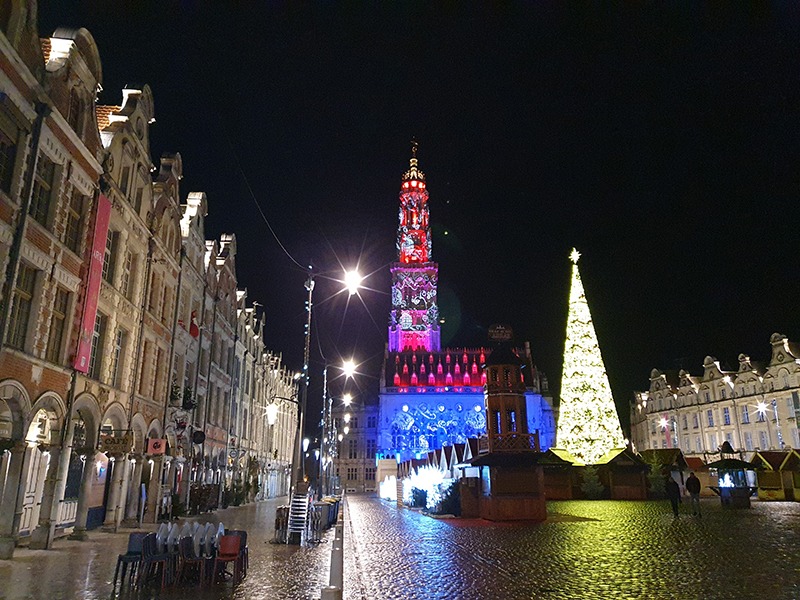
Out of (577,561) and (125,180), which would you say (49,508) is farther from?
(577,561)

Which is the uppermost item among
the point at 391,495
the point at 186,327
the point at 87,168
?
the point at 87,168

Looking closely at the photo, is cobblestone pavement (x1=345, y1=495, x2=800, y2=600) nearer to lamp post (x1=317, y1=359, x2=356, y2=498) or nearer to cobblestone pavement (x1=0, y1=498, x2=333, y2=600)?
cobblestone pavement (x1=0, y1=498, x2=333, y2=600)

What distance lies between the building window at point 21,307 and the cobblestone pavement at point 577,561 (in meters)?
10.3

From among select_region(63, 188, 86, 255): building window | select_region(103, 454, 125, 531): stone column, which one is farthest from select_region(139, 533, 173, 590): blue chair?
select_region(103, 454, 125, 531): stone column

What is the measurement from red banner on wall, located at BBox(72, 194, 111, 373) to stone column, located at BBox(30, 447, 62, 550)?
2666 millimetres

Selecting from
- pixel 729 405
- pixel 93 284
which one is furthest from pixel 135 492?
pixel 729 405

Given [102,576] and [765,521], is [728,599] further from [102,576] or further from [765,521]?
[765,521]

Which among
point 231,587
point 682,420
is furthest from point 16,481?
point 682,420

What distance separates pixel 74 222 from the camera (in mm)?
18078

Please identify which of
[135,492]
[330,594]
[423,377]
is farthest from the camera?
[423,377]

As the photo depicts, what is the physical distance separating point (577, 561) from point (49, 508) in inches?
549

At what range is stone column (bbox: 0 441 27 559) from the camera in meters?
14.3

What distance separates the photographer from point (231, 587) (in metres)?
10.6

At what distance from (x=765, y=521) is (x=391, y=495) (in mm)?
33747
